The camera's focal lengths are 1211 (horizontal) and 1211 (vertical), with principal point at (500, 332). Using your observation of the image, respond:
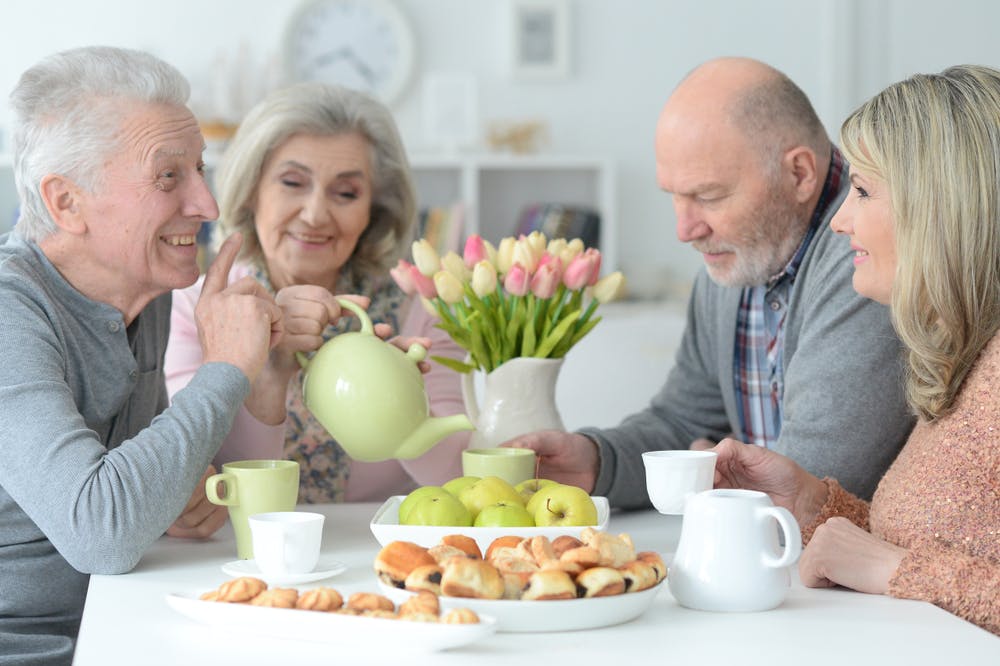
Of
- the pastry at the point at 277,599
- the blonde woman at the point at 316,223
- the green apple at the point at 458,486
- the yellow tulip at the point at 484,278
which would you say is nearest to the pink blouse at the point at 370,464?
the blonde woman at the point at 316,223

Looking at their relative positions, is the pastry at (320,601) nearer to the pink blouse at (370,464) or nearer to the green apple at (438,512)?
the green apple at (438,512)

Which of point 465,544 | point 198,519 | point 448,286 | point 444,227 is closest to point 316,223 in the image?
point 448,286

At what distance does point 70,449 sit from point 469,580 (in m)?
0.51

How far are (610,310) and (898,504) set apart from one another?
115 inches

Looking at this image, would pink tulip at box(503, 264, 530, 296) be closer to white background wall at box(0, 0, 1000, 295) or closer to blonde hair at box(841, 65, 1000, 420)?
blonde hair at box(841, 65, 1000, 420)

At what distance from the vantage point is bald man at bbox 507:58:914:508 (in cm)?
167

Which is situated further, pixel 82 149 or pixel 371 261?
pixel 371 261

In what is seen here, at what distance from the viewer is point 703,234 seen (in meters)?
2.05

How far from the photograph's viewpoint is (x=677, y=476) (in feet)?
4.10

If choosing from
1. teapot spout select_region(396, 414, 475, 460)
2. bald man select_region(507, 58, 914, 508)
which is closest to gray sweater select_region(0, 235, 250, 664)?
teapot spout select_region(396, 414, 475, 460)

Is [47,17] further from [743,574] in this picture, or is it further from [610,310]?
[743,574]

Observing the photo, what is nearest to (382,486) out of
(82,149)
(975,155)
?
(82,149)

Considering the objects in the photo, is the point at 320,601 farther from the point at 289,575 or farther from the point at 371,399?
the point at 371,399

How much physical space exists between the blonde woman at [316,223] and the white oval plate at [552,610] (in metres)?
1.03
